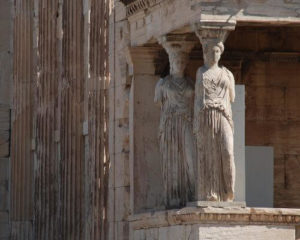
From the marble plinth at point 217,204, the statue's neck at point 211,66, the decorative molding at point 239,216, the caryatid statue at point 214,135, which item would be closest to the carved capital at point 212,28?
the caryatid statue at point 214,135

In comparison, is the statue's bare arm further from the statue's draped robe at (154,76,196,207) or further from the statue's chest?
the statue's chest

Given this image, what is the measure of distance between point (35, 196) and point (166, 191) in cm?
1085

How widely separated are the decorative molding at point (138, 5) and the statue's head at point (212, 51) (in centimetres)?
177

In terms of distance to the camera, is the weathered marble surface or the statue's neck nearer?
the weathered marble surface

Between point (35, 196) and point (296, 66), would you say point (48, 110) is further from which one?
point (296, 66)

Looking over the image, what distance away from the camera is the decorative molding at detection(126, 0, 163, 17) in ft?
108

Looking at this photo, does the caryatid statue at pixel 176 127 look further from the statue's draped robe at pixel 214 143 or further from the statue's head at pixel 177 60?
the statue's draped robe at pixel 214 143

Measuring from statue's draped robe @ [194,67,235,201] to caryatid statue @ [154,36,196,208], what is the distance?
0.88 metres

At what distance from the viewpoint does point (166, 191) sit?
32.2 metres

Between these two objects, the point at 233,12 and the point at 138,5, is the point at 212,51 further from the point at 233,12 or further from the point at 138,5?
the point at 138,5

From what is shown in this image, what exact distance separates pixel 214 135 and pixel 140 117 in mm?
2748

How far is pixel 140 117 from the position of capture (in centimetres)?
3353

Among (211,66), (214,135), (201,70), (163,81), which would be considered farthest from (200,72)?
(163,81)

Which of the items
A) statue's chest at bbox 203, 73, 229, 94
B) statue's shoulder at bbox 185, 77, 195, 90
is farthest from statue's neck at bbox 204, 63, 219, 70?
statue's shoulder at bbox 185, 77, 195, 90
